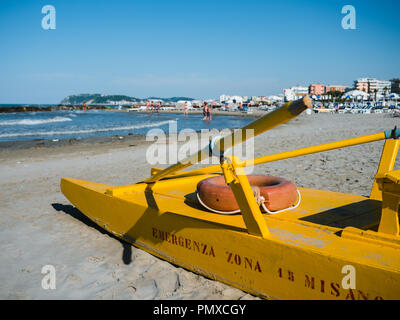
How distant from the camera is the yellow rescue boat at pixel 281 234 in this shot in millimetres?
1866

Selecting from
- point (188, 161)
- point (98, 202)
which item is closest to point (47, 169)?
point (98, 202)

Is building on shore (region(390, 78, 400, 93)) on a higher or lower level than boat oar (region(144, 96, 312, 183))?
higher

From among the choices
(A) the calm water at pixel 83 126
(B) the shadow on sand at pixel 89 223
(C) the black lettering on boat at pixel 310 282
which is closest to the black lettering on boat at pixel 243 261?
(C) the black lettering on boat at pixel 310 282

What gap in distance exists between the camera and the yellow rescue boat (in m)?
1.87

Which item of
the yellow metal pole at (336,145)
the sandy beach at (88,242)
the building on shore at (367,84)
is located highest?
the building on shore at (367,84)

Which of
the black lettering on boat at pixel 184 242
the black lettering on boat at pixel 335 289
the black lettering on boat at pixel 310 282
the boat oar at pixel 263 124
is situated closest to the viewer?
the boat oar at pixel 263 124

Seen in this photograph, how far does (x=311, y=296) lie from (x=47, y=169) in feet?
26.0

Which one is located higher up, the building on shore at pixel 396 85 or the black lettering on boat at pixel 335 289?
the building on shore at pixel 396 85

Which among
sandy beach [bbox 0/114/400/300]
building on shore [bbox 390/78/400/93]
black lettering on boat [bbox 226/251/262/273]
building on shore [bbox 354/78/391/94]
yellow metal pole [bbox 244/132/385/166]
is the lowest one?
sandy beach [bbox 0/114/400/300]

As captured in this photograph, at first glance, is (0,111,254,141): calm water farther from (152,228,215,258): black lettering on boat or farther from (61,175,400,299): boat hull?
(152,228,215,258): black lettering on boat

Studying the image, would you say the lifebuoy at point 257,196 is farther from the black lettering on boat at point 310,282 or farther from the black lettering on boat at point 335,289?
the black lettering on boat at point 335,289

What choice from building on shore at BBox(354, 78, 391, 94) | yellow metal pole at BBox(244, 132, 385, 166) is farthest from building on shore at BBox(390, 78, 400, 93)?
yellow metal pole at BBox(244, 132, 385, 166)

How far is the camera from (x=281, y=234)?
2311mm

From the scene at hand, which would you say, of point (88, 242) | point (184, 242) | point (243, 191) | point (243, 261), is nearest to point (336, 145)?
point (243, 191)
